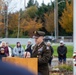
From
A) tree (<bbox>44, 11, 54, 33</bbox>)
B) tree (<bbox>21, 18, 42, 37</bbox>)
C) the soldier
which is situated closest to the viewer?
the soldier

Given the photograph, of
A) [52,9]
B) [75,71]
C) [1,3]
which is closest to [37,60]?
[75,71]

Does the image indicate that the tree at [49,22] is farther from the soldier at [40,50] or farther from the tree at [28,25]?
the soldier at [40,50]

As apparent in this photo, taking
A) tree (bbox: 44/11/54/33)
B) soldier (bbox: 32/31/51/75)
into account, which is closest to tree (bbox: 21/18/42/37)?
tree (bbox: 44/11/54/33)

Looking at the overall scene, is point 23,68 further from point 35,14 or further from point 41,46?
point 35,14

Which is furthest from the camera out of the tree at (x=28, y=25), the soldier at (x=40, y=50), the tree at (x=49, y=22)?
the tree at (x=49, y=22)

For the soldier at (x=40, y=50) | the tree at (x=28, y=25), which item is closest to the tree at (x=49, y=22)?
the tree at (x=28, y=25)

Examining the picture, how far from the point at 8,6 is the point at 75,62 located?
36335 millimetres

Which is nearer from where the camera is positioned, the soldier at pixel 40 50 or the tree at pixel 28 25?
the soldier at pixel 40 50

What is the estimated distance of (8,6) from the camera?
47.2 m

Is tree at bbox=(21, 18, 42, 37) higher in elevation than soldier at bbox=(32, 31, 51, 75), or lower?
higher

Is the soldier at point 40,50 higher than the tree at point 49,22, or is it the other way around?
the tree at point 49,22

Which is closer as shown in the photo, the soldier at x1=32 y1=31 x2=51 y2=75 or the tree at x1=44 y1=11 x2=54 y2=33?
the soldier at x1=32 y1=31 x2=51 y2=75

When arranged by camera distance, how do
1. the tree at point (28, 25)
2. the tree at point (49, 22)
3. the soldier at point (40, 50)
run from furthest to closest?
the tree at point (49, 22), the tree at point (28, 25), the soldier at point (40, 50)

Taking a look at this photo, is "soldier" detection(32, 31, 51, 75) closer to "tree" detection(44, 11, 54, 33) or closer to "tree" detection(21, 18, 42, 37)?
"tree" detection(21, 18, 42, 37)
